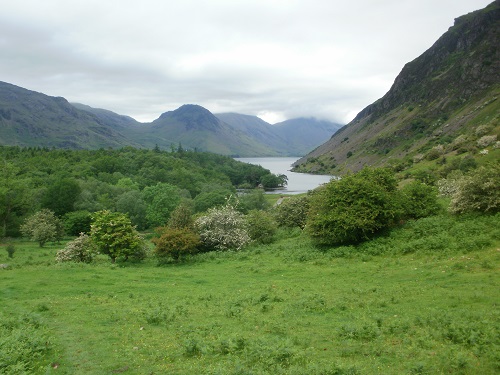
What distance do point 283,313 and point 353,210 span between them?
16959 millimetres

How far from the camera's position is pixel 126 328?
15594 mm

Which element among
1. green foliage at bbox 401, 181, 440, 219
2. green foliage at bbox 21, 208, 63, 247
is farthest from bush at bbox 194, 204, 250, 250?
green foliage at bbox 21, 208, 63, 247

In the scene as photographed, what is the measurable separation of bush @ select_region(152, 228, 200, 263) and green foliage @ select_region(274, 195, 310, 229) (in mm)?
16421

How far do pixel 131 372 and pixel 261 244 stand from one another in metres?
29.4

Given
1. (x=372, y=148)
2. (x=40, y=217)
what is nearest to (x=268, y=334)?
(x=40, y=217)

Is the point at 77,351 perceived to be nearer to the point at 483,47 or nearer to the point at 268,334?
the point at 268,334

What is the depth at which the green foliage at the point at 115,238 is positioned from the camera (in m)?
34.6

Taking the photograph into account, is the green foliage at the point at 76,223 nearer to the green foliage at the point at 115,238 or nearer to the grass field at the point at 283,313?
the green foliage at the point at 115,238

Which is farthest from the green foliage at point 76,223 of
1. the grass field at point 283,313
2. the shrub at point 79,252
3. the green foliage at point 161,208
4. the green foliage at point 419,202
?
the green foliage at point 419,202

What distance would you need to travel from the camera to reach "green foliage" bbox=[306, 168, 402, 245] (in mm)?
30859

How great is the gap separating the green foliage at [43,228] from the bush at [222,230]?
78.4 feet

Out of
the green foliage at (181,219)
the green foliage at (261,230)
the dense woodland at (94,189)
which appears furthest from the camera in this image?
the dense woodland at (94,189)

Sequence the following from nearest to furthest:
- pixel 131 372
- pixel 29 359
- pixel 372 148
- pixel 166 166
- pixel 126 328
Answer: pixel 131 372, pixel 29 359, pixel 126 328, pixel 166 166, pixel 372 148

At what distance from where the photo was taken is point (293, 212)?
48562mm
